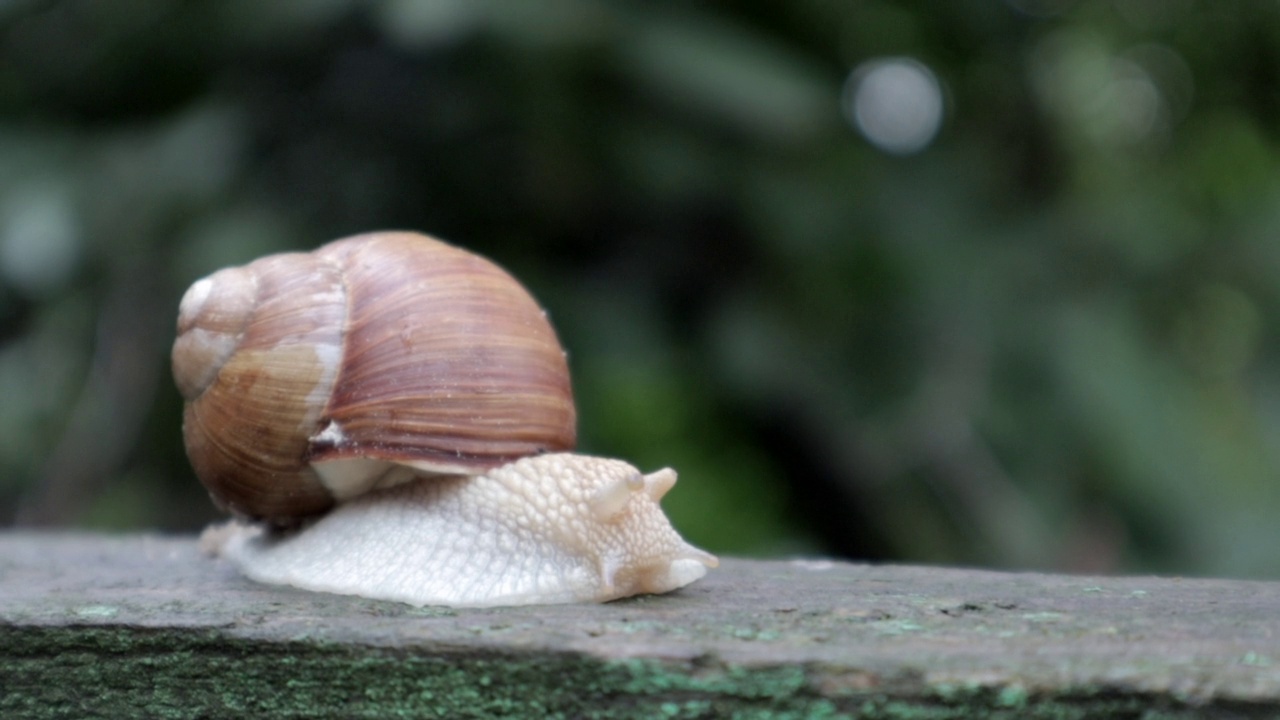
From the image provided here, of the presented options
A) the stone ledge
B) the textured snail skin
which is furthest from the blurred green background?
the stone ledge

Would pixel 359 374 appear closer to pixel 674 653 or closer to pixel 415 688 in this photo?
pixel 415 688

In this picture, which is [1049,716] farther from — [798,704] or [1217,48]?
[1217,48]

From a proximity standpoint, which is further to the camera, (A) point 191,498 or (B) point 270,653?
(A) point 191,498

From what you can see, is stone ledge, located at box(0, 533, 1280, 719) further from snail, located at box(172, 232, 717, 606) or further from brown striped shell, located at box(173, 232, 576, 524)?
brown striped shell, located at box(173, 232, 576, 524)

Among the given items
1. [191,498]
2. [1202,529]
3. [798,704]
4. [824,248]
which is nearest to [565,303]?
[824,248]

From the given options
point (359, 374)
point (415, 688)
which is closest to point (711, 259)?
point (359, 374)

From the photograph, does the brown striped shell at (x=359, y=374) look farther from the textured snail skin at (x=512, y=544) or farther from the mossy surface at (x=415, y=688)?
the mossy surface at (x=415, y=688)
